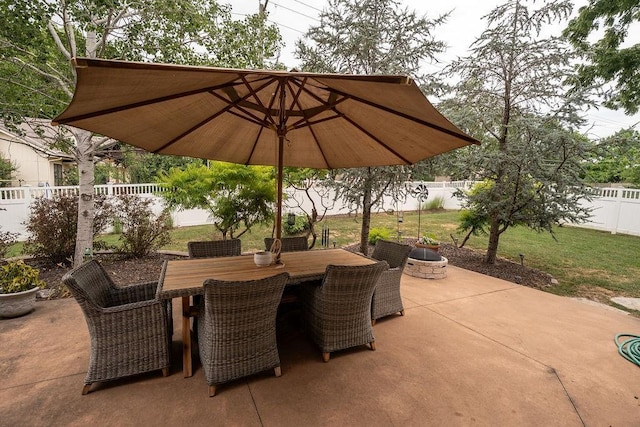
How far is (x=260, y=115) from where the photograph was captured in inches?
125

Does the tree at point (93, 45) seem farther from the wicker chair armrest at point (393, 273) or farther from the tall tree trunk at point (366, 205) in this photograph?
the wicker chair armrest at point (393, 273)

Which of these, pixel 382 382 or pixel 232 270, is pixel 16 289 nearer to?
pixel 232 270

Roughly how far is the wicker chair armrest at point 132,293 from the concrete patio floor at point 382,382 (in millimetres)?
566

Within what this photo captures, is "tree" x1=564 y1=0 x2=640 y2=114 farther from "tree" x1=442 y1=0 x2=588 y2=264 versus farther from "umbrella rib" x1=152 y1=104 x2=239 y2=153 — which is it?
"umbrella rib" x1=152 y1=104 x2=239 y2=153

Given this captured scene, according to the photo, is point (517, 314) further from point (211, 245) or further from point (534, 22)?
Result: point (534, 22)

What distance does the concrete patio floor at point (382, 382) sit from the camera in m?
2.00

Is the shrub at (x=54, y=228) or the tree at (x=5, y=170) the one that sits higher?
the tree at (x=5, y=170)

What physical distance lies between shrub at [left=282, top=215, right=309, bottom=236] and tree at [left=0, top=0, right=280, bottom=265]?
11.8 ft

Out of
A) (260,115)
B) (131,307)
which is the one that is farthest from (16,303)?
(260,115)

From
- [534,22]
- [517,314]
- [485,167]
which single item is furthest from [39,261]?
[534,22]

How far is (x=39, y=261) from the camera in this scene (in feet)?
16.2

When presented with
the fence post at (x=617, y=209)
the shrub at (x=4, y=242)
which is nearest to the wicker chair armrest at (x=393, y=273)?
the shrub at (x=4, y=242)

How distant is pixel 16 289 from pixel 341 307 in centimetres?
366

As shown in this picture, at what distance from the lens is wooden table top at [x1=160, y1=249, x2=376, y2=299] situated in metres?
2.19
